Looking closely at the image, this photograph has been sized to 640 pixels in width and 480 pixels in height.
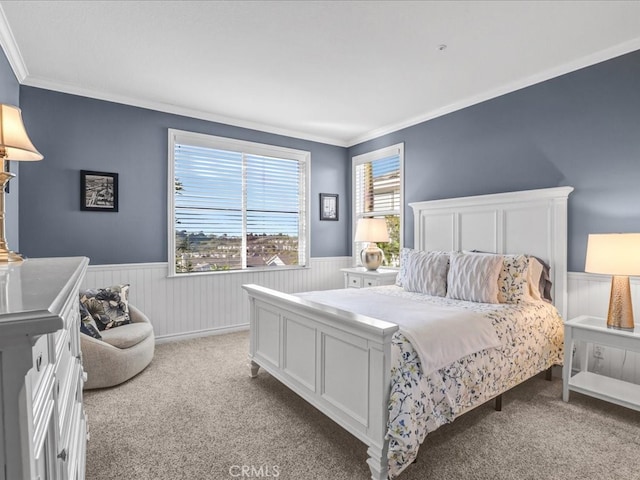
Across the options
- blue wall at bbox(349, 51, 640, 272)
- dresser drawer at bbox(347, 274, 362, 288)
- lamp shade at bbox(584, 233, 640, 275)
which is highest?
blue wall at bbox(349, 51, 640, 272)

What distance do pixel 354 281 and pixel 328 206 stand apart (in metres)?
1.30

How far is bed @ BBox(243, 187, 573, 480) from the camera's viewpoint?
5.53ft

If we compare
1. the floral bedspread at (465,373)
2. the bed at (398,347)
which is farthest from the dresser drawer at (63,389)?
the floral bedspread at (465,373)

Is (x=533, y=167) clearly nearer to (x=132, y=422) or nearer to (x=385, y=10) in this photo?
(x=385, y=10)

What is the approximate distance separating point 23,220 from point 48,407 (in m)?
3.14

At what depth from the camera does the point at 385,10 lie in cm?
218

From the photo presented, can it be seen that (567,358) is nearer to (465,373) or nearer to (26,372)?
(465,373)

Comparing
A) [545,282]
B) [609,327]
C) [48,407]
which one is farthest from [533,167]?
[48,407]

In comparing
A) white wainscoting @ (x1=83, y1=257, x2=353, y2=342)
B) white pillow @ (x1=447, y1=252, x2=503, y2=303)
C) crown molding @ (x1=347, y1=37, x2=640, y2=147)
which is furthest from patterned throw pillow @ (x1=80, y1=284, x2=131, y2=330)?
crown molding @ (x1=347, y1=37, x2=640, y2=147)

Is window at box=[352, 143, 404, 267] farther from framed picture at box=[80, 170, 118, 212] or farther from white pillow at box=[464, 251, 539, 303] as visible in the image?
framed picture at box=[80, 170, 118, 212]

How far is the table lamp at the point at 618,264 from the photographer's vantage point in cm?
220

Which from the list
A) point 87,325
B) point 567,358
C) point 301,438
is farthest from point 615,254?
point 87,325

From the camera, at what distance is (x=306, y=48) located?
2627mm

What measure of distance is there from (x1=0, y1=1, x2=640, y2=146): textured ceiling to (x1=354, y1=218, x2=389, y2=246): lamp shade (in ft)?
4.51
